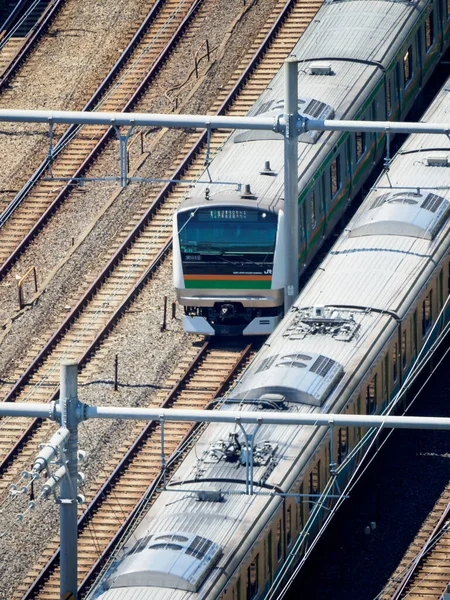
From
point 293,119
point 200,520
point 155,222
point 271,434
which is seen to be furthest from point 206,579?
point 155,222

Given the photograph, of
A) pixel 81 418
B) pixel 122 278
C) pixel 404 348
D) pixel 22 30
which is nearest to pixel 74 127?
pixel 22 30

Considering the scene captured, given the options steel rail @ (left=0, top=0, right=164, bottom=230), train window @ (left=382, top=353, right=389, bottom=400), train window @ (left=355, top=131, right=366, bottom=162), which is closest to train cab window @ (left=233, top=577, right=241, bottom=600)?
train window @ (left=382, top=353, right=389, bottom=400)

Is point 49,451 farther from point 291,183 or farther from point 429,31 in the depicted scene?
point 429,31

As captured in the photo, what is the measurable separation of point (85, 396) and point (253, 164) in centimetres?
628

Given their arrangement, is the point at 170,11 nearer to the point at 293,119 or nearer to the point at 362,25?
the point at 362,25

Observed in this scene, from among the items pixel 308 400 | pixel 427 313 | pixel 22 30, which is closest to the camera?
pixel 308 400

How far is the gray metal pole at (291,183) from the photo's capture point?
135ft

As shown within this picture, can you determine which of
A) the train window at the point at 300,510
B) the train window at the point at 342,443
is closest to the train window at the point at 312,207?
the train window at the point at 342,443

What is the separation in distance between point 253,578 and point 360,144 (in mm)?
16394

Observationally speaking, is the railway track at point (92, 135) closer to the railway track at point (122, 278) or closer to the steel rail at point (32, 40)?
the railway track at point (122, 278)

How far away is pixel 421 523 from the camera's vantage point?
3984 cm

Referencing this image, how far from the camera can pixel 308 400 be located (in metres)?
37.9

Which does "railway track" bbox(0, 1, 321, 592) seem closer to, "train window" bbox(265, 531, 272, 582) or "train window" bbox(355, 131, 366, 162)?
"train window" bbox(355, 131, 366, 162)

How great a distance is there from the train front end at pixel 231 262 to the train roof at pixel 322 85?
34 centimetres
